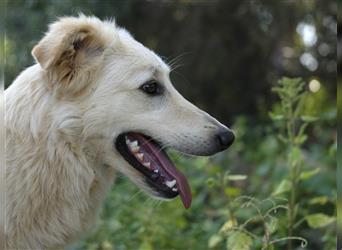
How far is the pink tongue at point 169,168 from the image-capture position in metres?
3.43

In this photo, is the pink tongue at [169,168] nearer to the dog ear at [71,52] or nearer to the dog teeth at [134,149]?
the dog teeth at [134,149]

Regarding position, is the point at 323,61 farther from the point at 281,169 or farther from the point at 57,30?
the point at 57,30

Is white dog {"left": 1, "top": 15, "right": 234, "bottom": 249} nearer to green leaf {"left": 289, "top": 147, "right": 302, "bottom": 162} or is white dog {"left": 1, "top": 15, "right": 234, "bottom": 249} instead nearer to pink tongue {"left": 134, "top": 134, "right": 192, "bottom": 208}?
pink tongue {"left": 134, "top": 134, "right": 192, "bottom": 208}

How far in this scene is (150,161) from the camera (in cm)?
343

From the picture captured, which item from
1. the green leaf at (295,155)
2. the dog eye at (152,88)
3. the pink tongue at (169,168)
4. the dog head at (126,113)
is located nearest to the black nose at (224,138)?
the dog head at (126,113)

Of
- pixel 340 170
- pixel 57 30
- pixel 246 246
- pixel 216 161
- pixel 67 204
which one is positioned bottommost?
pixel 216 161

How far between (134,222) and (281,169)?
5.28ft

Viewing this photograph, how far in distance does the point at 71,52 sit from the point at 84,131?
405 mm

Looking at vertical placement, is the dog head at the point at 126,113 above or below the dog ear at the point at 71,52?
below

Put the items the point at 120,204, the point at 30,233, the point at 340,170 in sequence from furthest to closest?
1. the point at 120,204
2. the point at 30,233
3. the point at 340,170

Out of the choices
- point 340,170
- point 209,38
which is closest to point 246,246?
point 340,170

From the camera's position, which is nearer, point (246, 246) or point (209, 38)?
point (246, 246)

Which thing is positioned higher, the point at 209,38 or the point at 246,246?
the point at 246,246

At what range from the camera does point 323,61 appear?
9125 millimetres
